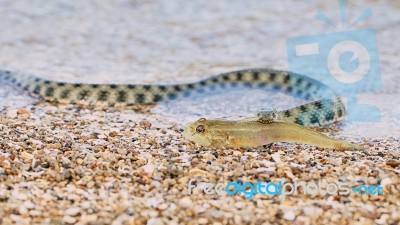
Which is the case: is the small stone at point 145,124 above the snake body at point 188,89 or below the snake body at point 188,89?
below

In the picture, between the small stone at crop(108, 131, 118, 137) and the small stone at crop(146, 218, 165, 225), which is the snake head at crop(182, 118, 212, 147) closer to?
the small stone at crop(108, 131, 118, 137)

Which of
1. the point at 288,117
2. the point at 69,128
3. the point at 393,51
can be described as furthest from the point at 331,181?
the point at 393,51

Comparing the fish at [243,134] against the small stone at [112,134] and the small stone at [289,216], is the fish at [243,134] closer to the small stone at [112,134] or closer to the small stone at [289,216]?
the small stone at [112,134]

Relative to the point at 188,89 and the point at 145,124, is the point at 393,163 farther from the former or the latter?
the point at 188,89

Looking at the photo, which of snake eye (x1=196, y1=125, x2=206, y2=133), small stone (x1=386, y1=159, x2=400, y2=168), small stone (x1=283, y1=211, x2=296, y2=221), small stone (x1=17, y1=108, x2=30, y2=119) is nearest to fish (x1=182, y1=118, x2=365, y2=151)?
snake eye (x1=196, y1=125, x2=206, y2=133)

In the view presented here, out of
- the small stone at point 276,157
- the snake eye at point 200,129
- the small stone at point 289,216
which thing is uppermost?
the snake eye at point 200,129

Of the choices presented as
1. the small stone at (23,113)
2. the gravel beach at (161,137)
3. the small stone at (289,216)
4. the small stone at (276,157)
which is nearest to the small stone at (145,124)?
the gravel beach at (161,137)
